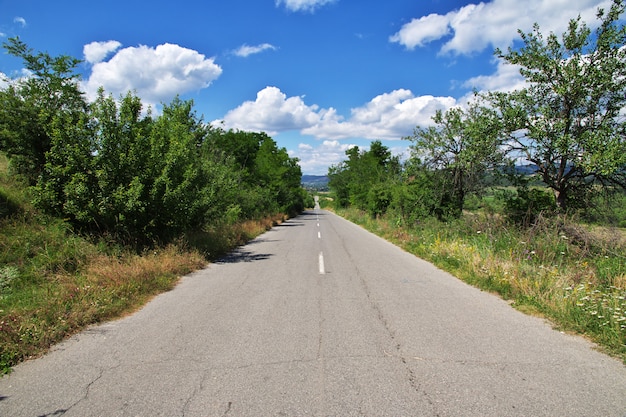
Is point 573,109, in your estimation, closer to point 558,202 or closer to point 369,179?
point 558,202

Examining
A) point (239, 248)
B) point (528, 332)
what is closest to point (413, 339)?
point (528, 332)

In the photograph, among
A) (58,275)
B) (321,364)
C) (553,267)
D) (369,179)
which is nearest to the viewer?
(321,364)

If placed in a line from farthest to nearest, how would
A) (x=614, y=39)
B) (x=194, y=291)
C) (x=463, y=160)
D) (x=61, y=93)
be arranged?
(x=463, y=160)
(x=61, y=93)
(x=614, y=39)
(x=194, y=291)

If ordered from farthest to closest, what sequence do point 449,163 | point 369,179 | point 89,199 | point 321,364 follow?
point 369,179
point 449,163
point 89,199
point 321,364

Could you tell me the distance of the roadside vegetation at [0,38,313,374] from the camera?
6918mm

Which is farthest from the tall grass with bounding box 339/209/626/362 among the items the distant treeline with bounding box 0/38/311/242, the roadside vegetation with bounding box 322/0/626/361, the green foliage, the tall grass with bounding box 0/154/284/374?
the green foliage

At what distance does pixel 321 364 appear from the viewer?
13.2 feet

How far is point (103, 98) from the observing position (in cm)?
1007

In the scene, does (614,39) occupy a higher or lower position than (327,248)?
higher

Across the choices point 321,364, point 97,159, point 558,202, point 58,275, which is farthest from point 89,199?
point 558,202

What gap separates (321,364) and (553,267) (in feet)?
19.4

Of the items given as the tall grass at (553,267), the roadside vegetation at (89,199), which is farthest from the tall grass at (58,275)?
the tall grass at (553,267)

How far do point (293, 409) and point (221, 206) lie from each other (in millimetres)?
13236

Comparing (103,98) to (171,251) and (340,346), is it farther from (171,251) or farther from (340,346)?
(340,346)
